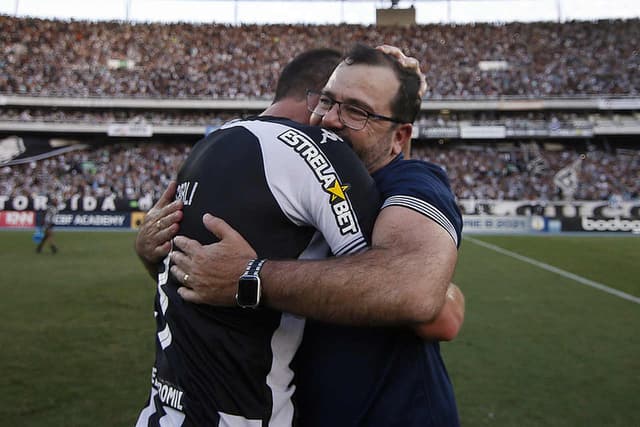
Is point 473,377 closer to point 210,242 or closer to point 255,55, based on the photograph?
point 210,242

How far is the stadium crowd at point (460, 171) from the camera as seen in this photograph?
36.9 meters

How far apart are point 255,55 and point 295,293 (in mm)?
49379

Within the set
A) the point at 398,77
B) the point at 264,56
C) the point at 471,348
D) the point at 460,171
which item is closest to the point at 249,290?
the point at 398,77

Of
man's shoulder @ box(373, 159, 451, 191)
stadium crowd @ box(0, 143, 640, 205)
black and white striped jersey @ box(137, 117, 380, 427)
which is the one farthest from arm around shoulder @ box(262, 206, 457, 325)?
stadium crowd @ box(0, 143, 640, 205)

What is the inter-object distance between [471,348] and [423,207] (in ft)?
19.2

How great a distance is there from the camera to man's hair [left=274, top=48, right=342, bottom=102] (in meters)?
2.36

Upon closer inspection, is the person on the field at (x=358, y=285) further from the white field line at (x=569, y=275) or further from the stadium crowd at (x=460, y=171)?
the stadium crowd at (x=460, y=171)

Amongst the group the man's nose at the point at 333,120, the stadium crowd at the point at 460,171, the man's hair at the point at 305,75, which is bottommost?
the stadium crowd at the point at 460,171

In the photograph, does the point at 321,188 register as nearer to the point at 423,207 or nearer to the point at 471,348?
the point at 423,207

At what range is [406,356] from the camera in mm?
1904

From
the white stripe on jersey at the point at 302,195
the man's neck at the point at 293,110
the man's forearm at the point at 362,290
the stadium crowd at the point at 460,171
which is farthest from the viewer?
the stadium crowd at the point at 460,171

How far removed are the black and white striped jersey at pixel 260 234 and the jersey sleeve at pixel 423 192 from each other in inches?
3.9

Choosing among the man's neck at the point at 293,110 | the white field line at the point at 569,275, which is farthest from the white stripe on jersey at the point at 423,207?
the white field line at the point at 569,275

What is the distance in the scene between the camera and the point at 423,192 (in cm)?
186
